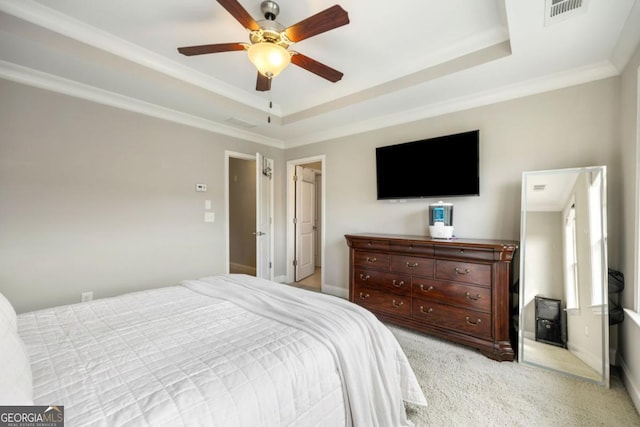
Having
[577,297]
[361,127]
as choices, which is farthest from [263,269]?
[577,297]

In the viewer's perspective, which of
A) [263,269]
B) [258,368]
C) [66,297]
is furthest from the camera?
[263,269]

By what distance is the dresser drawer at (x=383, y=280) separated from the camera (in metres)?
2.68

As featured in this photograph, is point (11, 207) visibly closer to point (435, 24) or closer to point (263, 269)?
point (263, 269)

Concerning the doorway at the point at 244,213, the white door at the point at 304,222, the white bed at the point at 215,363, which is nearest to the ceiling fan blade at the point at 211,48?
the white bed at the point at 215,363

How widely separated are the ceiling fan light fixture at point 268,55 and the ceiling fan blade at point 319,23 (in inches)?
4.2

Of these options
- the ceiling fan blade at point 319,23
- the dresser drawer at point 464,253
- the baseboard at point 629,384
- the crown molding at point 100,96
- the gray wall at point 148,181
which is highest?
the crown molding at point 100,96

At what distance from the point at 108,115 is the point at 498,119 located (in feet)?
13.3

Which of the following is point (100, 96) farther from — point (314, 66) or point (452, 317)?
point (452, 317)

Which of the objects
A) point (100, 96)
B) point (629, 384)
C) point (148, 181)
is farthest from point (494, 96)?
point (100, 96)

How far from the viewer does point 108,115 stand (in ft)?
8.95

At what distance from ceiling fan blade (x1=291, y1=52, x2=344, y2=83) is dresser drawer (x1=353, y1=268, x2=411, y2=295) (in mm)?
1994

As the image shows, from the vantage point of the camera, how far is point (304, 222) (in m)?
4.89

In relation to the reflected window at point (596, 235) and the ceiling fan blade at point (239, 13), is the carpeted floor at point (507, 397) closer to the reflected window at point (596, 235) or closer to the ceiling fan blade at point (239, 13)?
the reflected window at point (596, 235)

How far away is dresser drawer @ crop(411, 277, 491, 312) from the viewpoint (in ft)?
7.36
